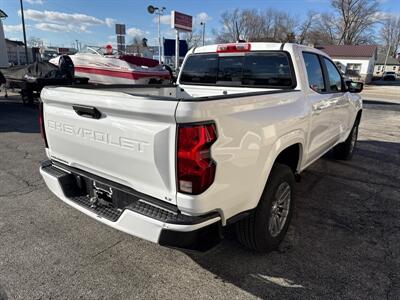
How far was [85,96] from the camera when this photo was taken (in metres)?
2.47

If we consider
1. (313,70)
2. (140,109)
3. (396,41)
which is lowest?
(140,109)

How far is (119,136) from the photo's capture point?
2.29 meters

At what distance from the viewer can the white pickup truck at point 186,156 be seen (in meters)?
2.03

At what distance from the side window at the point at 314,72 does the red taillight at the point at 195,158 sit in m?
2.21

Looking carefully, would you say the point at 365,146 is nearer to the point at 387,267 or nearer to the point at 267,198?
the point at 387,267

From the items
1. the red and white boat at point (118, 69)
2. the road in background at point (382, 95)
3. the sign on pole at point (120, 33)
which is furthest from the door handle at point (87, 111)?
the sign on pole at point (120, 33)

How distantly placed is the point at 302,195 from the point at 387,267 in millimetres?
1688

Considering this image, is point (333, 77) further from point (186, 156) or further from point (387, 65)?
point (387, 65)

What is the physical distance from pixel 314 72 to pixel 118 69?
36.7 feet

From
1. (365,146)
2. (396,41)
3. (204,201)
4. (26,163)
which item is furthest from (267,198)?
(396,41)

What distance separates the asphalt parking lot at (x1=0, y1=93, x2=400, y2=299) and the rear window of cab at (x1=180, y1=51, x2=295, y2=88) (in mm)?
1678

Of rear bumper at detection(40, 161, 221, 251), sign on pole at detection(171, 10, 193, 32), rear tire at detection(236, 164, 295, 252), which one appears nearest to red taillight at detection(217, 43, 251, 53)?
rear tire at detection(236, 164, 295, 252)

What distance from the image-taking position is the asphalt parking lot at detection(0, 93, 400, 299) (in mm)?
2539

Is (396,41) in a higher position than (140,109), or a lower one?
higher
